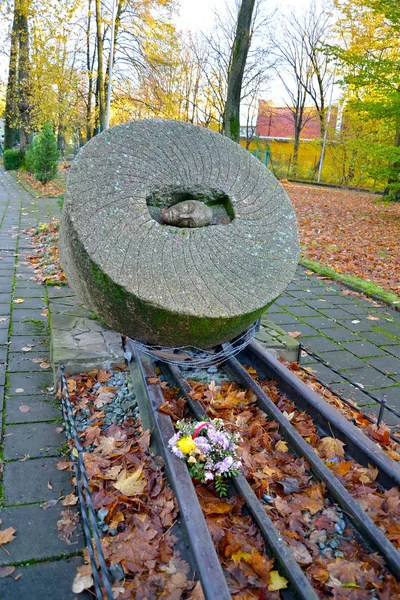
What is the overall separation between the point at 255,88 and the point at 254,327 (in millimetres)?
30265

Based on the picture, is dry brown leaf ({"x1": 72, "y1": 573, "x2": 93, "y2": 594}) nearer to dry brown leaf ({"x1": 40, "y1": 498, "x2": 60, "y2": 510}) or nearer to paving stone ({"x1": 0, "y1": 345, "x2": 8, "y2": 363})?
dry brown leaf ({"x1": 40, "y1": 498, "x2": 60, "y2": 510})

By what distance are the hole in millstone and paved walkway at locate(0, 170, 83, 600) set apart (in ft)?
4.81

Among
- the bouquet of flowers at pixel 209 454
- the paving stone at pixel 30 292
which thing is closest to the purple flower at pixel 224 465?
the bouquet of flowers at pixel 209 454

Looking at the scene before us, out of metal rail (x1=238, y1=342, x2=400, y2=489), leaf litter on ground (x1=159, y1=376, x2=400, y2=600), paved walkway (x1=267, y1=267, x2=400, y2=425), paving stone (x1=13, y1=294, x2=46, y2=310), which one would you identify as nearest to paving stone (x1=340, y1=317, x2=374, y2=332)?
paved walkway (x1=267, y1=267, x2=400, y2=425)

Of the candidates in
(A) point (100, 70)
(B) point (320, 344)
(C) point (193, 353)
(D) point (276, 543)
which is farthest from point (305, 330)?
(A) point (100, 70)

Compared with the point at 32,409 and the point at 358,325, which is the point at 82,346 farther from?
the point at 358,325

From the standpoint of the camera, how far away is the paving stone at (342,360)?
416cm

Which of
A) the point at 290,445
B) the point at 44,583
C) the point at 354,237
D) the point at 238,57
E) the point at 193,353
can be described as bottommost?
the point at 44,583

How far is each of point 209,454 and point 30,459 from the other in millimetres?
1008

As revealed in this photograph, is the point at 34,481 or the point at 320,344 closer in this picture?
the point at 34,481

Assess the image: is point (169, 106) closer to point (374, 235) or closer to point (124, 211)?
point (374, 235)

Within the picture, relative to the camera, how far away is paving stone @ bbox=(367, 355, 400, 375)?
162 inches

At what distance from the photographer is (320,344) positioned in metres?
4.57

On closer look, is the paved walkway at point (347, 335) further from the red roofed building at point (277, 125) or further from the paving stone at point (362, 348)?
the red roofed building at point (277, 125)
